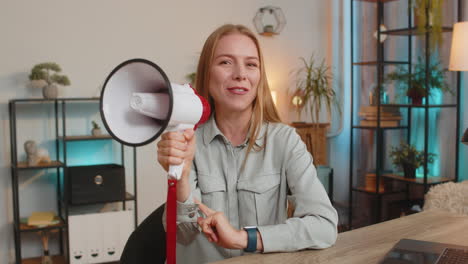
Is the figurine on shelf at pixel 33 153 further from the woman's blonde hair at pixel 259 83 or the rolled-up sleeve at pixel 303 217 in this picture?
the rolled-up sleeve at pixel 303 217

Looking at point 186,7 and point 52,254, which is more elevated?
point 186,7

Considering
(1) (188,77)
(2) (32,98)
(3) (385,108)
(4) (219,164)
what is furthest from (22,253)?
(3) (385,108)

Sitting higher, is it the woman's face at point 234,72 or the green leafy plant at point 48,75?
the green leafy plant at point 48,75

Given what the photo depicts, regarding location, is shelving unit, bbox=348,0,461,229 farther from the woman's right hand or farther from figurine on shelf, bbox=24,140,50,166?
the woman's right hand

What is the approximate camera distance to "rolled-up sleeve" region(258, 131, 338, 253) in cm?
125

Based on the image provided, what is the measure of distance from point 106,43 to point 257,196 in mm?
2616

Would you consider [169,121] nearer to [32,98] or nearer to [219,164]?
[219,164]

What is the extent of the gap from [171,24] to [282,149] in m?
2.74

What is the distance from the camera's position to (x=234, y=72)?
1.47 m

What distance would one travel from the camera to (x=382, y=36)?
13.6ft

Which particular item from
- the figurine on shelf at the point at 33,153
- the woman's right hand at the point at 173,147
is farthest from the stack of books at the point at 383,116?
the woman's right hand at the point at 173,147

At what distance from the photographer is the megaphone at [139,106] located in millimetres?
944

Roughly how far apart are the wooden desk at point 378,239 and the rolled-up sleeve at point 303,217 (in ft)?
0.08

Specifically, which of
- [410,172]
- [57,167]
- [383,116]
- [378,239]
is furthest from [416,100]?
[378,239]
